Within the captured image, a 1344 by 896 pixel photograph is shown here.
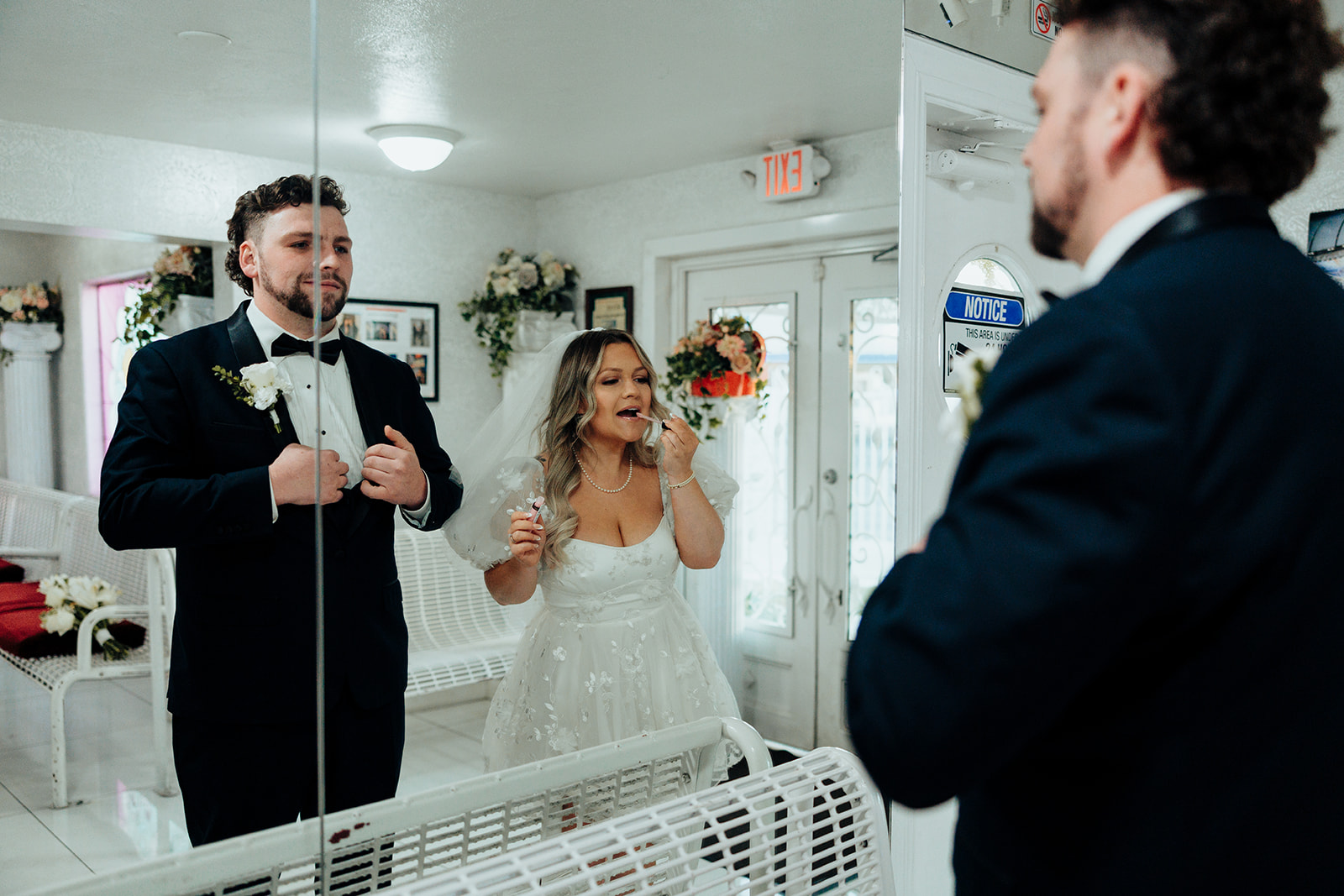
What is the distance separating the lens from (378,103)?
1230 millimetres

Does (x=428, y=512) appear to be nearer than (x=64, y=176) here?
No

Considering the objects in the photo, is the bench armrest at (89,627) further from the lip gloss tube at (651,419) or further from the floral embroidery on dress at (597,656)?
the lip gloss tube at (651,419)

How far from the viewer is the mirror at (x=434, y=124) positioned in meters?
1.01

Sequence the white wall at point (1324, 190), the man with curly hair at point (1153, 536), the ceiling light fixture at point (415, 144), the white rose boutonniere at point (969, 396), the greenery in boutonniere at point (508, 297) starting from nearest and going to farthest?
1. the man with curly hair at point (1153, 536)
2. the white rose boutonniere at point (969, 396)
3. the ceiling light fixture at point (415, 144)
4. the greenery in boutonniere at point (508, 297)
5. the white wall at point (1324, 190)

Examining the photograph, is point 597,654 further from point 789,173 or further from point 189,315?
point 789,173

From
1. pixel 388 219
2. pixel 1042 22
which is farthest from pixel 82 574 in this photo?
pixel 1042 22

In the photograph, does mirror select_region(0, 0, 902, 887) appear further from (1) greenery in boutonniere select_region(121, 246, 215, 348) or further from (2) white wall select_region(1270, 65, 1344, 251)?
(2) white wall select_region(1270, 65, 1344, 251)

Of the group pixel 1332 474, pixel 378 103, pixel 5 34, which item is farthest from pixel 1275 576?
pixel 5 34

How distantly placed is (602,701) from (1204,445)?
1.07 meters

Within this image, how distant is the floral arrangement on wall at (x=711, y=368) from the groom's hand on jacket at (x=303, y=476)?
573 mm

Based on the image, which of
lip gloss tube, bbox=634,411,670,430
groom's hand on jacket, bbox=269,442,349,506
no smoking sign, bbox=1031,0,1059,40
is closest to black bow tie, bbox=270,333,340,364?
groom's hand on jacket, bbox=269,442,349,506

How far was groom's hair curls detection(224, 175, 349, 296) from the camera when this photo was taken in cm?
107

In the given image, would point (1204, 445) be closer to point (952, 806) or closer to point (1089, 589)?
point (1089, 589)

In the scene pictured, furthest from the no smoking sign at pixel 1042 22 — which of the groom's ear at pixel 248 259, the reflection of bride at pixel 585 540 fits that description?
the groom's ear at pixel 248 259
